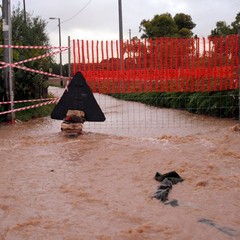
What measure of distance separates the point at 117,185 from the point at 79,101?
4367mm

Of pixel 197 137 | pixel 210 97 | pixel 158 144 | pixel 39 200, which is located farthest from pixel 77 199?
pixel 210 97

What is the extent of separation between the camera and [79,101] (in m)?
9.50

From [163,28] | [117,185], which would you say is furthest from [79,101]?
[163,28]

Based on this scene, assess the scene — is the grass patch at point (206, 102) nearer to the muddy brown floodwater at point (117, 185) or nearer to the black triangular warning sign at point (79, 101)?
the muddy brown floodwater at point (117, 185)

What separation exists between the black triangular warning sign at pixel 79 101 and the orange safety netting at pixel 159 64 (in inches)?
12.8

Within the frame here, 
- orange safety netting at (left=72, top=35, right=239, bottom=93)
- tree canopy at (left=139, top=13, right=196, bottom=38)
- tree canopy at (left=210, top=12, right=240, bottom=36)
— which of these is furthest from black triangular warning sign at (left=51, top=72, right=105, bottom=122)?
tree canopy at (left=139, top=13, right=196, bottom=38)

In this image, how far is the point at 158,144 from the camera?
809cm

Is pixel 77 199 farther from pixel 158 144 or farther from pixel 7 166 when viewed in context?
pixel 158 144

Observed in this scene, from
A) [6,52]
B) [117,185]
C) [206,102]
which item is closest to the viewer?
[117,185]

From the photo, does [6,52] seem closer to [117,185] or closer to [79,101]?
[79,101]

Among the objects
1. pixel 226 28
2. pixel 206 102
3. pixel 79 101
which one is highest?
pixel 226 28

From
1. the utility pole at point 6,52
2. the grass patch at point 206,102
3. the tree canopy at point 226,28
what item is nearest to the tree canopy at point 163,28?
the tree canopy at point 226,28

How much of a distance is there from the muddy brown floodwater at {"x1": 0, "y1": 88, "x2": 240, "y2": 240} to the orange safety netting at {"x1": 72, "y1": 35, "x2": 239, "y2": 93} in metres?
1.11

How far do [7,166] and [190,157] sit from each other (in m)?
2.89
